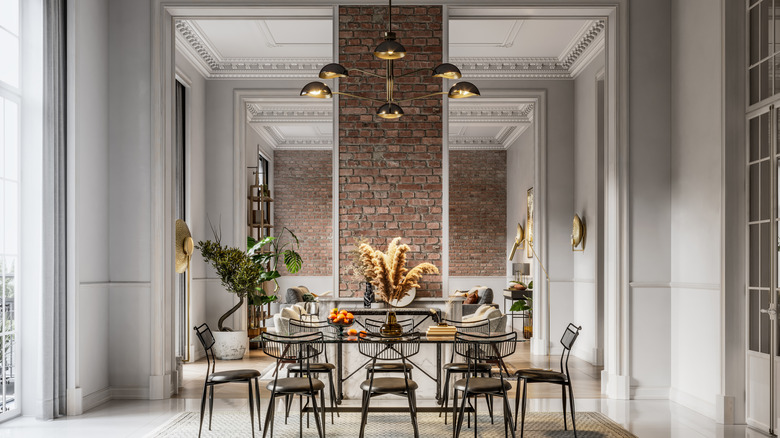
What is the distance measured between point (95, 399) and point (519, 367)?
208 inches

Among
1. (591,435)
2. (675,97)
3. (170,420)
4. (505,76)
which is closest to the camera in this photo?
(591,435)

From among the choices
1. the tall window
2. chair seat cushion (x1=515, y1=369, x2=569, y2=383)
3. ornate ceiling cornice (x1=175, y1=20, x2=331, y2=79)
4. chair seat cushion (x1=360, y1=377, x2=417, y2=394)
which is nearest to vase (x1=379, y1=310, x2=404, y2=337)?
chair seat cushion (x1=360, y1=377, x2=417, y2=394)

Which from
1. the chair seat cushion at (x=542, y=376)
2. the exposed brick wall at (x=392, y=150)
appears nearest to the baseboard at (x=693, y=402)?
the chair seat cushion at (x=542, y=376)

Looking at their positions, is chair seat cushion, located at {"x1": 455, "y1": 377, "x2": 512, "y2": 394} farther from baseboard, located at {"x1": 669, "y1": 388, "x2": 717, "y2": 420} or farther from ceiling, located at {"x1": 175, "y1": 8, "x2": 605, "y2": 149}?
ceiling, located at {"x1": 175, "y1": 8, "x2": 605, "y2": 149}

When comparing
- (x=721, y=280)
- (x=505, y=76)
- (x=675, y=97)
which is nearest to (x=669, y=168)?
(x=675, y=97)

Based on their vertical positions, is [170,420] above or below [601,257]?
below

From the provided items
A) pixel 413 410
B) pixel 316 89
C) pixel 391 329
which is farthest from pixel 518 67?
pixel 413 410

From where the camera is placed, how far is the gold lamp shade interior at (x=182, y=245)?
912cm

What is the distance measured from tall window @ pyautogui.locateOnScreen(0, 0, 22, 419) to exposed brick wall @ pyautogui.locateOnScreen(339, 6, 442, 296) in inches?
119

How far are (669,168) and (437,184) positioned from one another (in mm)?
2391

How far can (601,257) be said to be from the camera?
9570mm

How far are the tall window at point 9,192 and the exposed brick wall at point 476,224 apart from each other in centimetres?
1195

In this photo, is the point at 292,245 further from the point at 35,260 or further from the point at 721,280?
the point at 721,280

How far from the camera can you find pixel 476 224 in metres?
17.0
